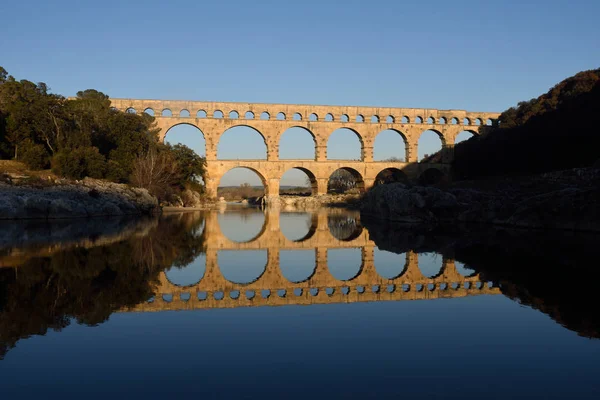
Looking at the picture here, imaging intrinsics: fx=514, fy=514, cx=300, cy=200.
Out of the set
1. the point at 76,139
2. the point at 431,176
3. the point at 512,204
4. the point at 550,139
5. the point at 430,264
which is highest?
the point at 550,139

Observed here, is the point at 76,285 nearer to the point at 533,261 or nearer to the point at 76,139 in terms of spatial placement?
the point at 533,261


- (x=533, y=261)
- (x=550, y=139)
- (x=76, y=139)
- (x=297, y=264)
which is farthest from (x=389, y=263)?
(x=550, y=139)

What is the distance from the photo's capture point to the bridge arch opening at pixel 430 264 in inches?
247

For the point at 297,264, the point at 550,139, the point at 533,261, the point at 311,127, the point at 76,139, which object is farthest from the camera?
the point at 311,127

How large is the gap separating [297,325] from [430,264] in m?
3.53

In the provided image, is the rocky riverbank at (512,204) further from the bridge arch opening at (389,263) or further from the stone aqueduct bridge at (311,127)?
the stone aqueduct bridge at (311,127)

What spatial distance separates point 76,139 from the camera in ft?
70.2

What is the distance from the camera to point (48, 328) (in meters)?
3.65

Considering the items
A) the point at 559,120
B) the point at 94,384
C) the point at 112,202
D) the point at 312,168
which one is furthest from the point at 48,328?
the point at 312,168

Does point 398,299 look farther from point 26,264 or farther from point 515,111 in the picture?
point 515,111

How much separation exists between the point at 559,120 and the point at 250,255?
69.3 feet

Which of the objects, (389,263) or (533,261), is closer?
(533,261)

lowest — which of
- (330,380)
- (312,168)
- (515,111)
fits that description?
(330,380)

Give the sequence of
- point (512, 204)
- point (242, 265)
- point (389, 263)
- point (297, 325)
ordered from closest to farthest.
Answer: point (297, 325), point (389, 263), point (242, 265), point (512, 204)
